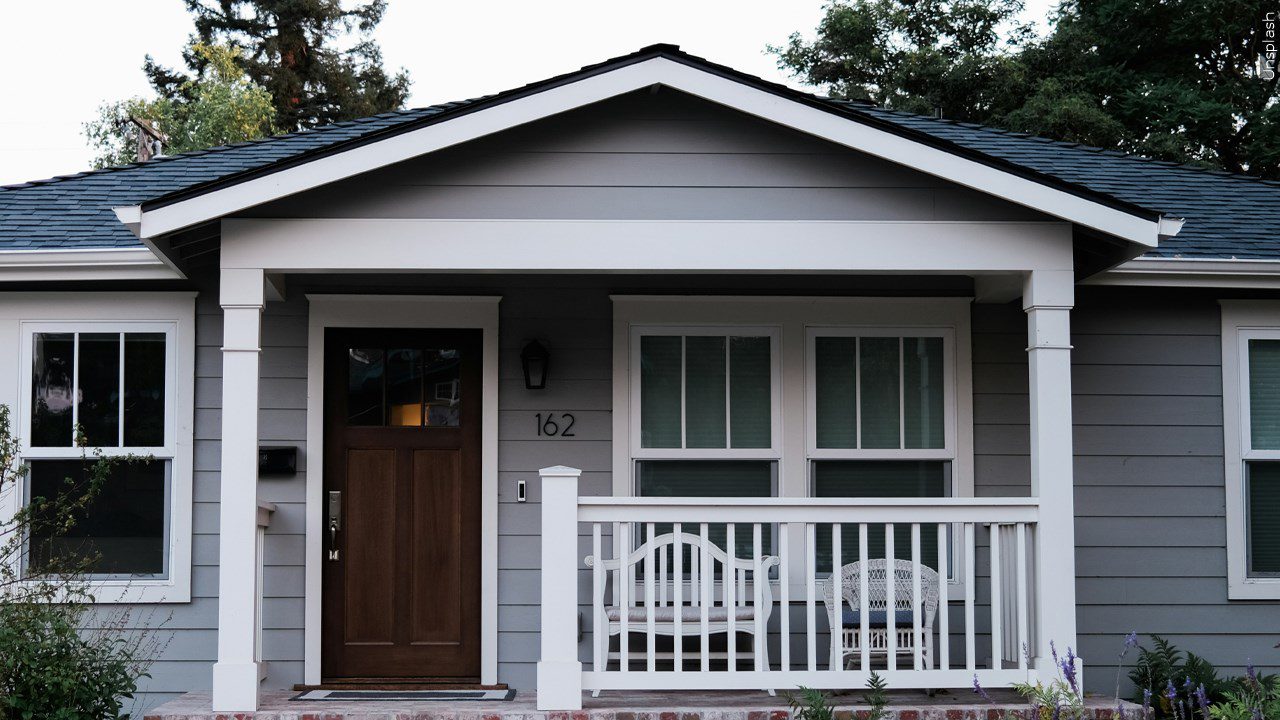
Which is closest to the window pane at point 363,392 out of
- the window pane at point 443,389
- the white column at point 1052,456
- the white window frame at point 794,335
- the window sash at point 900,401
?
the window pane at point 443,389

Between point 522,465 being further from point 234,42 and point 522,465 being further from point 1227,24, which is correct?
point 234,42

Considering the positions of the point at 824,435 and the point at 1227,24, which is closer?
the point at 824,435

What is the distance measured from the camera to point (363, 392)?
20.6ft

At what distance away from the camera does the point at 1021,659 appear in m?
5.16

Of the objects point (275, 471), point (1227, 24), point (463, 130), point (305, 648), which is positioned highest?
point (1227, 24)

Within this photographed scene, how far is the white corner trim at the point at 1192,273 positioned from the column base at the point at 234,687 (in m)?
4.55

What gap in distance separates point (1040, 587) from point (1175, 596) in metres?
1.54

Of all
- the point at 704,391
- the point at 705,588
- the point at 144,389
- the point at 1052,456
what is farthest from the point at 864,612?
the point at 144,389

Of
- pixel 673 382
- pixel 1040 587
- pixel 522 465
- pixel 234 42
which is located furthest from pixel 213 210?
pixel 234 42

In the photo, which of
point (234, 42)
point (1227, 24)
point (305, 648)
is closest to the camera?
point (305, 648)

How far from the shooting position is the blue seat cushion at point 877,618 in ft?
17.9

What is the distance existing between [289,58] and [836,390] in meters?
21.4

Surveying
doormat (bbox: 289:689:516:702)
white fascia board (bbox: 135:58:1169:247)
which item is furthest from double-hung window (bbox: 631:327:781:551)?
white fascia board (bbox: 135:58:1169:247)

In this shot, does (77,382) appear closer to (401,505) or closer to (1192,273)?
(401,505)
